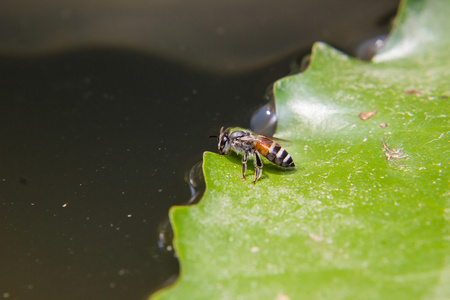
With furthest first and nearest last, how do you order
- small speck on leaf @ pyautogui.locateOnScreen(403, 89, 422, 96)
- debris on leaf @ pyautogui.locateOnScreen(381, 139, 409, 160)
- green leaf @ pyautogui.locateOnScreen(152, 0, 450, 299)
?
1. small speck on leaf @ pyautogui.locateOnScreen(403, 89, 422, 96)
2. debris on leaf @ pyautogui.locateOnScreen(381, 139, 409, 160)
3. green leaf @ pyautogui.locateOnScreen(152, 0, 450, 299)

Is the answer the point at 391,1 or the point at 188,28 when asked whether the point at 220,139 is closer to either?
the point at 188,28

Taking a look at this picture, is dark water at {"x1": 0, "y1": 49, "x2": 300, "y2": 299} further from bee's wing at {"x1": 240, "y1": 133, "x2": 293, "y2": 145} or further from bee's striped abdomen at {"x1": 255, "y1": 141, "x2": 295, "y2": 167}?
bee's striped abdomen at {"x1": 255, "y1": 141, "x2": 295, "y2": 167}

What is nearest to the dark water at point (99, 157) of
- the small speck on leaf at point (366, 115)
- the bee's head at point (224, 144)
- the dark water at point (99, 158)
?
the dark water at point (99, 158)

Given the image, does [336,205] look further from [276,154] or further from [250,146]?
[250,146]

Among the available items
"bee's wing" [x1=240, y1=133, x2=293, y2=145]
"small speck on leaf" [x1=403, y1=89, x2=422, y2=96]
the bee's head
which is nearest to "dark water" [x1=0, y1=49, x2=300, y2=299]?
the bee's head

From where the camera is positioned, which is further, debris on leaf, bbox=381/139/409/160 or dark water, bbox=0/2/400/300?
debris on leaf, bbox=381/139/409/160

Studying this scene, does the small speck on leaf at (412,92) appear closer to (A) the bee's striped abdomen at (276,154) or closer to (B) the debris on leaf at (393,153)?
(B) the debris on leaf at (393,153)
